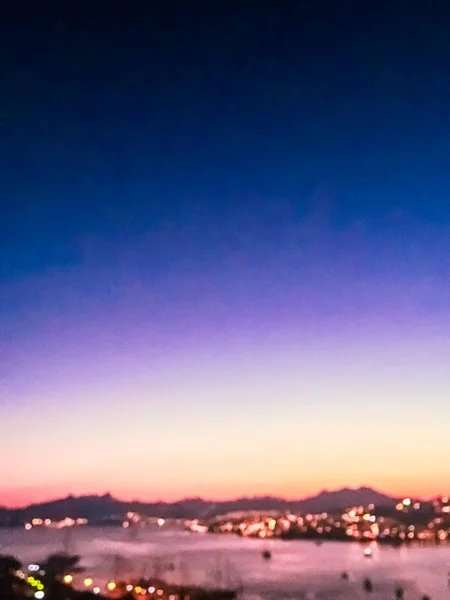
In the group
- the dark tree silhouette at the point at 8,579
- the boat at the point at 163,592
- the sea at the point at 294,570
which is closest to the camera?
the dark tree silhouette at the point at 8,579

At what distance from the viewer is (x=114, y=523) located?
3216 inches

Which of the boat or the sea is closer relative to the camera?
the boat

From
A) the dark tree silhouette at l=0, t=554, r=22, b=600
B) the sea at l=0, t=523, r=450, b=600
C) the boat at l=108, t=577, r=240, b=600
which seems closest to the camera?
the dark tree silhouette at l=0, t=554, r=22, b=600

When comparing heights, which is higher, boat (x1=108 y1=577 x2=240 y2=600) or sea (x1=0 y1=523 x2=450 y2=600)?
boat (x1=108 y1=577 x2=240 y2=600)

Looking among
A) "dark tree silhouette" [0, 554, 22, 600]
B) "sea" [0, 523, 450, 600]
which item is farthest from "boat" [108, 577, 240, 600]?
"dark tree silhouette" [0, 554, 22, 600]

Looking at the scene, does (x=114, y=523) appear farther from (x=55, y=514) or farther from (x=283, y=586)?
(x=283, y=586)

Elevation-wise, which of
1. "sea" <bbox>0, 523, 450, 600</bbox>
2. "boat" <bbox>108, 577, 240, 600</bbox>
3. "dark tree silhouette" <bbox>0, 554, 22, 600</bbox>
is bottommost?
"sea" <bbox>0, 523, 450, 600</bbox>

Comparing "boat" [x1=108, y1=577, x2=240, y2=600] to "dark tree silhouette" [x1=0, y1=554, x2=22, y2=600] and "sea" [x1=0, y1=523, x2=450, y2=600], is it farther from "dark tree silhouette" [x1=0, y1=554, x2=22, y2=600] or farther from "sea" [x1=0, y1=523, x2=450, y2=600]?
"dark tree silhouette" [x1=0, y1=554, x2=22, y2=600]

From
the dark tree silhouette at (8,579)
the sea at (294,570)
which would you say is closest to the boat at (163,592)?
the sea at (294,570)

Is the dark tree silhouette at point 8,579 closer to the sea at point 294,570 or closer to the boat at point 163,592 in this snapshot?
the boat at point 163,592

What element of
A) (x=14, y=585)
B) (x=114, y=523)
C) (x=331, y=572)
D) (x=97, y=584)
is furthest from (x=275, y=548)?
(x=114, y=523)

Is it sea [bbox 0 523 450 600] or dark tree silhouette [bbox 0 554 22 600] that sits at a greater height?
dark tree silhouette [bbox 0 554 22 600]

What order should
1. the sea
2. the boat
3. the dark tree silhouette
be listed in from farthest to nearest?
the sea < the boat < the dark tree silhouette

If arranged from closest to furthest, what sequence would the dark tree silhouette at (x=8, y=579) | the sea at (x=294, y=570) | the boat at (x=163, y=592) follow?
the dark tree silhouette at (x=8, y=579), the boat at (x=163, y=592), the sea at (x=294, y=570)
